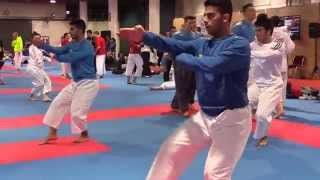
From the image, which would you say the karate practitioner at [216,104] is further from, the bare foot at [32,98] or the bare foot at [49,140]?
the bare foot at [32,98]

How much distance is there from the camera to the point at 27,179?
4840 millimetres

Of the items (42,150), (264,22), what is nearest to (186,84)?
(264,22)

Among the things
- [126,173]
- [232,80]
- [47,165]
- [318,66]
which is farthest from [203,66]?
[318,66]

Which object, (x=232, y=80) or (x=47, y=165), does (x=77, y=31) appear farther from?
(x=232, y=80)

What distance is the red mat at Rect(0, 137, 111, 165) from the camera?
577 cm

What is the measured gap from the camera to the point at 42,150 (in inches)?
241

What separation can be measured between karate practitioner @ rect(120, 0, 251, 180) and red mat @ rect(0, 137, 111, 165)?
2838 mm

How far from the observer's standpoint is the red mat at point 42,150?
227 inches

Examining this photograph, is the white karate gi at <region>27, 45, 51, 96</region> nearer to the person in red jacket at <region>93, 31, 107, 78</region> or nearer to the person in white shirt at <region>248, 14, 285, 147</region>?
the person in red jacket at <region>93, 31, 107, 78</region>

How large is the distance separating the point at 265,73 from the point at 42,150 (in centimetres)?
318

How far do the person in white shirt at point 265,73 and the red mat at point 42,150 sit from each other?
2.10 meters

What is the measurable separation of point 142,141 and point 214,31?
371 cm

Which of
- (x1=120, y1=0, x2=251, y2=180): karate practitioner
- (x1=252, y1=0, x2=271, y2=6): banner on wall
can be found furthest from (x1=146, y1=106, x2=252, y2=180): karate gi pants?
(x1=252, y1=0, x2=271, y2=6): banner on wall

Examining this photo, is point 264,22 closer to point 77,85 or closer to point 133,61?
point 77,85
